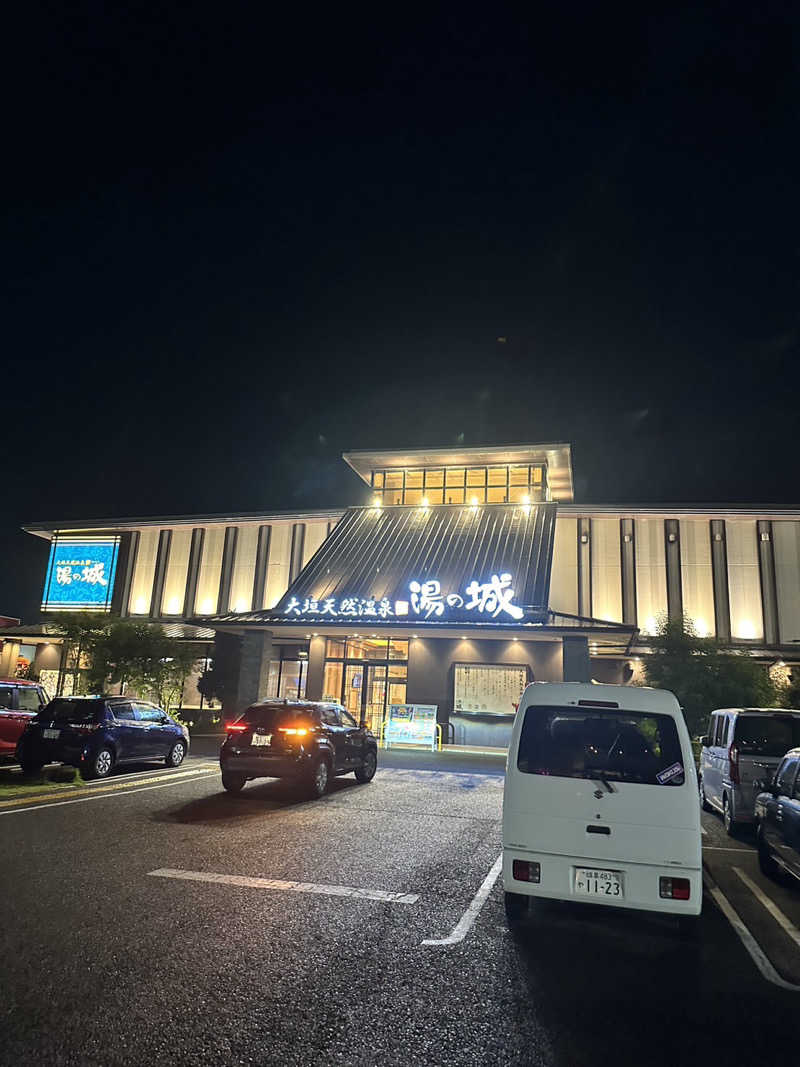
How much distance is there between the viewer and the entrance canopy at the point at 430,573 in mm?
24312

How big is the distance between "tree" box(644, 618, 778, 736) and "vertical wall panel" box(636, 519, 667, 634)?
4.85m

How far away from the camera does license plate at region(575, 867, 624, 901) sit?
17.8 feet

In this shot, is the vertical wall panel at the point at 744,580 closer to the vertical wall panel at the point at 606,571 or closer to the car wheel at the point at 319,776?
the vertical wall panel at the point at 606,571

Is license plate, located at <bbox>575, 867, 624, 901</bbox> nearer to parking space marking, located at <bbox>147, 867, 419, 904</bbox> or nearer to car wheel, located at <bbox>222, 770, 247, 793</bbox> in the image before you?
parking space marking, located at <bbox>147, 867, 419, 904</bbox>

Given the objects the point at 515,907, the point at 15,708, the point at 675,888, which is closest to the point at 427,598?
the point at 15,708

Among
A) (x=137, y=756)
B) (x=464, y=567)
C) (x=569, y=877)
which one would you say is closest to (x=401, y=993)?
(x=569, y=877)

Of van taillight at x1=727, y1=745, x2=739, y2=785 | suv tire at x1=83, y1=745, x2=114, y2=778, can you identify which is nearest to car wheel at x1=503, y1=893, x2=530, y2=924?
van taillight at x1=727, y1=745, x2=739, y2=785

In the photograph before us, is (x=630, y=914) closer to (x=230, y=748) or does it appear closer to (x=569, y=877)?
(x=569, y=877)

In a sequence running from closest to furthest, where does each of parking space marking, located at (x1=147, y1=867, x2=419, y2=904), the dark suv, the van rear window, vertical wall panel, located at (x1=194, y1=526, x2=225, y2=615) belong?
the van rear window < parking space marking, located at (x1=147, y1=867, x2=419, y2=904) < the dark suv < vertical wall panel, located at (x1=194, y1=526, x2=225, y2=615)

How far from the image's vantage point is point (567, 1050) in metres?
3.68

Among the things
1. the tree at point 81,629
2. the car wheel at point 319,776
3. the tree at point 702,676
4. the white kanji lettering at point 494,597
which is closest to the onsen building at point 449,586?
the white kanji lettering at point 494,597

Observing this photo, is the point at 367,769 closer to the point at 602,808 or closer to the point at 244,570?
the point at 602,808

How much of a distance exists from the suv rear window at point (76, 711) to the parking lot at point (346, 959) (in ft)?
16.0

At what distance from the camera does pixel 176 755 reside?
631 inches
